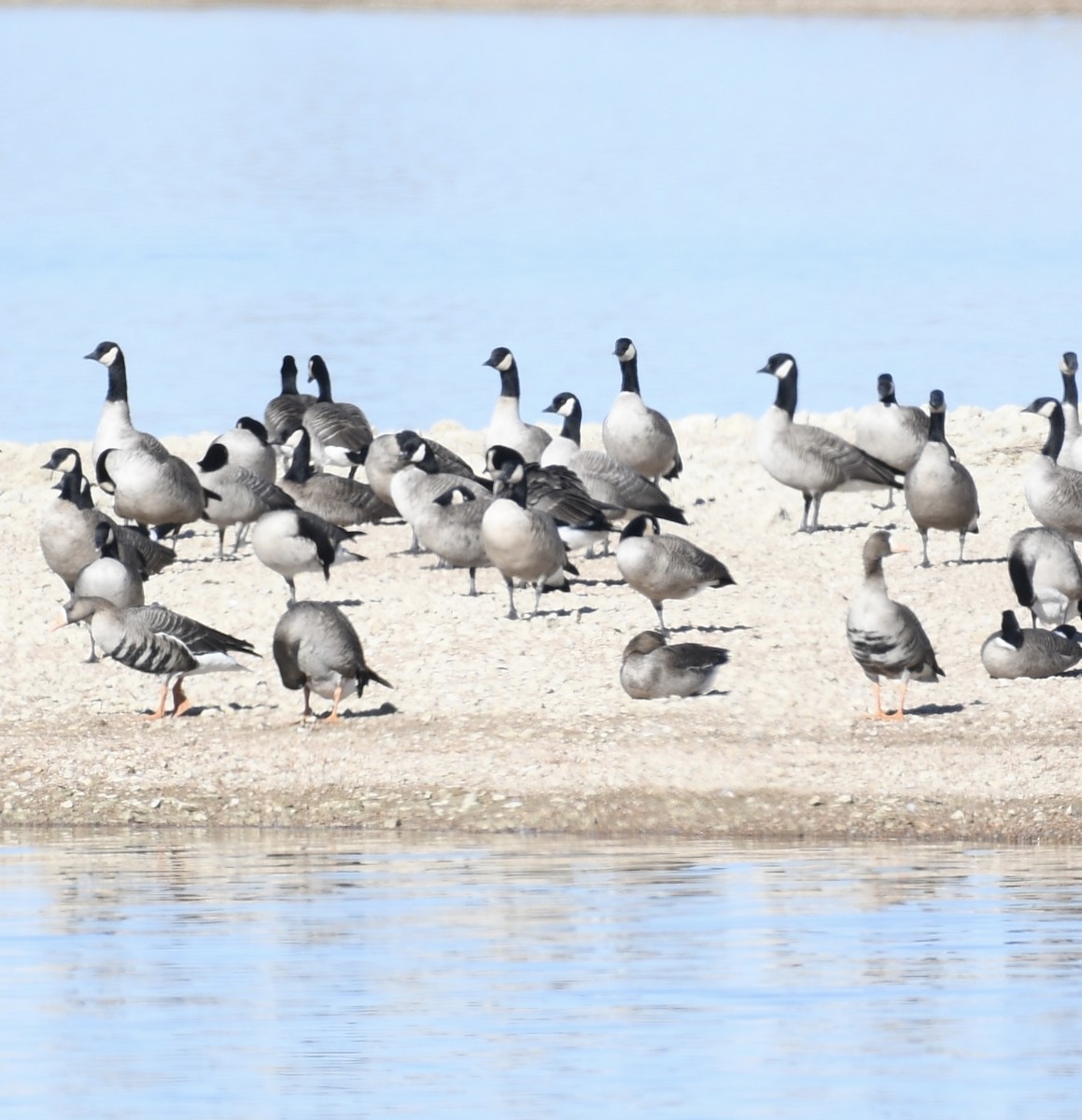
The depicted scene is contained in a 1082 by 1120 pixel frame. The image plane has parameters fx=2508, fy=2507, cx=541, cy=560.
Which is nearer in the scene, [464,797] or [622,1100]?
[622,1100]

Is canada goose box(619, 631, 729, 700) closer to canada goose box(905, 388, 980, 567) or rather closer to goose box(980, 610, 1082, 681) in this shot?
goose box(980, 610, 1082, 681)

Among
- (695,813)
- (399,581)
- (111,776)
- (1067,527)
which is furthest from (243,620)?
(1067,527)

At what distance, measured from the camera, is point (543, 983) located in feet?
40.5

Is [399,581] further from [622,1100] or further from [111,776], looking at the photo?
[622,1100]

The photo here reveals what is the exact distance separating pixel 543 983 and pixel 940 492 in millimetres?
11922

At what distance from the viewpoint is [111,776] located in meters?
18.3

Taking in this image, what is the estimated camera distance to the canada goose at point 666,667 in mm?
19391

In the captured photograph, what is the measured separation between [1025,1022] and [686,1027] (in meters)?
1.54

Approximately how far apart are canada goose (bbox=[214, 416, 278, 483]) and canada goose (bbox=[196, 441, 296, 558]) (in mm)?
1532

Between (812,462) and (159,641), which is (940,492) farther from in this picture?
(159,641)

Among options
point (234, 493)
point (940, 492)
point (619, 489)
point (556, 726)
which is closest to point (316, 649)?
point (556, 726)

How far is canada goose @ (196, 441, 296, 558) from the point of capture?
24375 mm

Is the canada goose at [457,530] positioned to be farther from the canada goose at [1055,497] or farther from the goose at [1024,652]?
the canada goose at [1055,497]

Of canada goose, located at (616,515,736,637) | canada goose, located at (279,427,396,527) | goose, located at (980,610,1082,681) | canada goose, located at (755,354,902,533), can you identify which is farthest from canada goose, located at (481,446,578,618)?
canada goose, located at (755,354,902,533)
